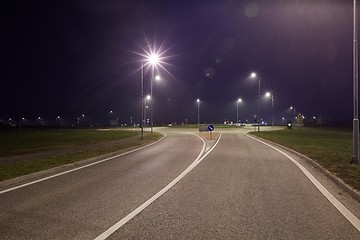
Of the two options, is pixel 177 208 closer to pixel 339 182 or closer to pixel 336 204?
pixel 336 204

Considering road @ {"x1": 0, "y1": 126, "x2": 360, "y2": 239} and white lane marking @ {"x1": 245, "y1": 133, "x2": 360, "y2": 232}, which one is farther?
white lane marking @ {"x1": 245, "y1": 133, "x2": 360, "y2": 232}

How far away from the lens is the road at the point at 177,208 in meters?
5.41

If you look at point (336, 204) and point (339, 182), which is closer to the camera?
point (336, 204)

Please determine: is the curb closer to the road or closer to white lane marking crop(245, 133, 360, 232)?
the road

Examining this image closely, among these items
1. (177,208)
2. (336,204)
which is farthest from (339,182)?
(177,208)

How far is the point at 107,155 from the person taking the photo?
17.3 meters

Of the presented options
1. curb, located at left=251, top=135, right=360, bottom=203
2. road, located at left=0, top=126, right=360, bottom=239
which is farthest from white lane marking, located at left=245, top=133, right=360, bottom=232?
curb, located at left=251, top=135, right=360, bottom=203

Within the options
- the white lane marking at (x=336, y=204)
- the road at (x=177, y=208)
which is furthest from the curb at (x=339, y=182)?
the white lane marking at (x=336, y=204)

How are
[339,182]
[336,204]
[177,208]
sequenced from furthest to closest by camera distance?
[339,182]
[336,204]
[177,208]

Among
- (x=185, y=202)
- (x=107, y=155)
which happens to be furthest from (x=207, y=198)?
(x=107, y=155)

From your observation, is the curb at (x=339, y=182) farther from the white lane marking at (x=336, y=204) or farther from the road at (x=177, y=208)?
the white lane marking at (x=336, y=204)

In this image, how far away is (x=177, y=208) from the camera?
6.88m

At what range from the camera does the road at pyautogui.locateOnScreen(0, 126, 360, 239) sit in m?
5.41

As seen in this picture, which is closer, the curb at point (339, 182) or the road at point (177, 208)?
the road at point (177, 208)
